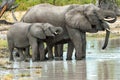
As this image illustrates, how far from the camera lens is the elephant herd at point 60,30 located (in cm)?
Answer: 2159

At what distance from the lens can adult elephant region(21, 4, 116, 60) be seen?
71.0 feet

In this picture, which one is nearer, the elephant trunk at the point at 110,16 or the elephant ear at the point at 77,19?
the elephant trunk at the point at 110,16

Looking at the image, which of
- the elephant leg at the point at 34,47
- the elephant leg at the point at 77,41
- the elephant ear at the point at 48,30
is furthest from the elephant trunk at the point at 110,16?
the elephant leg at the point at 34,47

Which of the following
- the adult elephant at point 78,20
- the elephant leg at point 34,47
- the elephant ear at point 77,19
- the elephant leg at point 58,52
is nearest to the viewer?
the elephant leg at point 34,47

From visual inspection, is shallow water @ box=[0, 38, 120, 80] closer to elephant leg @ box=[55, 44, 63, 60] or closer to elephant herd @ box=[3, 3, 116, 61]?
elephant herd @ box=[3, 3, 116, 61]

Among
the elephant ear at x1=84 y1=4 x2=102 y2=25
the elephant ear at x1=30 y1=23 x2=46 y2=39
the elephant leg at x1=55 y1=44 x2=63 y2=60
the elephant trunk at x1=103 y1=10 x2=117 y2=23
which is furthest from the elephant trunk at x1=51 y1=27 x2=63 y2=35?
the elephant trunk at x1=103 y1=10 x2=117 y2=23

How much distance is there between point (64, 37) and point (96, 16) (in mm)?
1302

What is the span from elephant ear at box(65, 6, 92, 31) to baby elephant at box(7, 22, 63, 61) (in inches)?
24.6

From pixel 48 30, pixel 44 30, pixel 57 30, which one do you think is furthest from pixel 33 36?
pixel 57 30

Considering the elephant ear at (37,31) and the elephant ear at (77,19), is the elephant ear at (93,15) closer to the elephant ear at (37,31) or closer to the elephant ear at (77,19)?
the elephant ear at (77,19)

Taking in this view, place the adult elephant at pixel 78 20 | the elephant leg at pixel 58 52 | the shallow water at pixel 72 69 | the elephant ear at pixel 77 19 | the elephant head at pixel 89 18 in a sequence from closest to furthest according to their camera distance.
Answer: the shallow water at pixel 72 69 < the elephant head at pixel 89 18 < the adult elephant at pixel 78 20 < the elephant ear at pixel 77 19 < the elephant leg at pixel 58 52

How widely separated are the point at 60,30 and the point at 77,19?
2.79 feet

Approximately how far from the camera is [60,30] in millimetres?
21609

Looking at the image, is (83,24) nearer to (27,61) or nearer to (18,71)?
(27,61)
